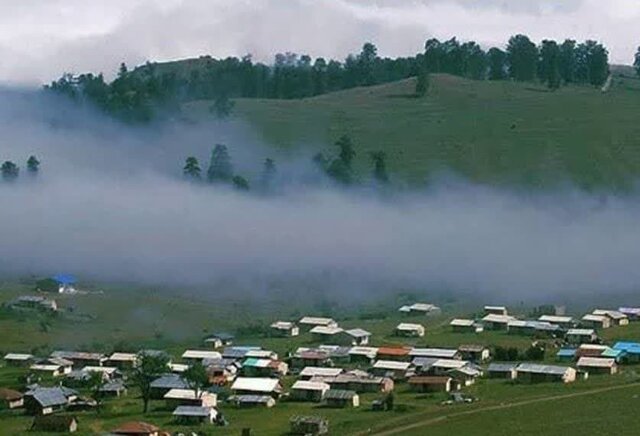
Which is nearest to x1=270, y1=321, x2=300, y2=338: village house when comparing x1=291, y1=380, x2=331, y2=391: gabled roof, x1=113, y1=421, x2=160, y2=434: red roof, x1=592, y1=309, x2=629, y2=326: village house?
x1=291, y1=380, x2=331, y2=391: gabled roof

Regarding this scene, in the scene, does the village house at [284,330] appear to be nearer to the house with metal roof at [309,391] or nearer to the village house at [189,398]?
the house with metal roof at [309,391]

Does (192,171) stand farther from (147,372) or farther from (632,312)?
(147,372)

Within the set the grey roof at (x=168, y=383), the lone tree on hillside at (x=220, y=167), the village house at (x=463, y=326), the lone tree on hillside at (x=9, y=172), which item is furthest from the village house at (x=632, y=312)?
the lone tree on hillside at (x=9, y=172)

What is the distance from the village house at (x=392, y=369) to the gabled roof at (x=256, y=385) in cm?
773

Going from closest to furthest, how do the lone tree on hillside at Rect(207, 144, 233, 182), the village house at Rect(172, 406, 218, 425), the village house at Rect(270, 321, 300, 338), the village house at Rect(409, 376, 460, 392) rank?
1. the village house at Rect(172, 406, 218, 425)
2. the village house at Rect(409, 376, 460, 392)
3. the village house at Rect(270, 321, 300, 338)
4. the lone tree on hillside at Rect(207, 144, 233, 182)

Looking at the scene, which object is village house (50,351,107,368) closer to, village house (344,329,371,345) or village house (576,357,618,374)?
village house (344,329,371,345)

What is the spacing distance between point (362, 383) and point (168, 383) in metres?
13.0

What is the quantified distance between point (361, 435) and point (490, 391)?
1458 centimetres

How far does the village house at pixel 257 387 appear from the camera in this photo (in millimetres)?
83250

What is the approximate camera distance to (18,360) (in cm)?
9688

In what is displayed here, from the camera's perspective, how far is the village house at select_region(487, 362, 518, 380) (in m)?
85.7

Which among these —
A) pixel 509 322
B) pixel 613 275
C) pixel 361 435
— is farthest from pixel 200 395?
pixel 613 275

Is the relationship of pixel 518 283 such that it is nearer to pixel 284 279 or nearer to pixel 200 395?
pixel 284 279

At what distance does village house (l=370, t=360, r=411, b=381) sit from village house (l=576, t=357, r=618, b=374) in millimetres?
11890
